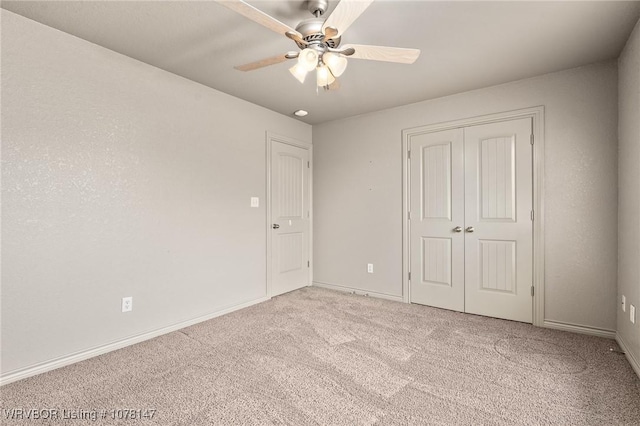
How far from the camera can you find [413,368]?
219cm

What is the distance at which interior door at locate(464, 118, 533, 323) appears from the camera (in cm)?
305

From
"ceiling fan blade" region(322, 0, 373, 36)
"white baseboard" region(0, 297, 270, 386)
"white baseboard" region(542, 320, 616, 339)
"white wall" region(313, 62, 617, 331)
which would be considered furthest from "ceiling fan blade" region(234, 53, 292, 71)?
"white baseboard" region(542, 320, 616, 339)

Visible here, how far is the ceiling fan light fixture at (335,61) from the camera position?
6.04 feet

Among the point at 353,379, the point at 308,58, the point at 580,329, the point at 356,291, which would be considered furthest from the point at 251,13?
the point at 580,329

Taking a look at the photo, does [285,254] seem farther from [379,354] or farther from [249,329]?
[379,354]

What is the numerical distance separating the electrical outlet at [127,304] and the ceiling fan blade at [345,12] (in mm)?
2532

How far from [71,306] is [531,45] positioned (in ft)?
13.1

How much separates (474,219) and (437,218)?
392mm

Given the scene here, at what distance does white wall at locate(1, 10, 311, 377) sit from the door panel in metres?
2.10

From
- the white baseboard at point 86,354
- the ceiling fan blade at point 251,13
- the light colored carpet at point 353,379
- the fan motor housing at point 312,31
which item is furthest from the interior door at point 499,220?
the white baseboard at point 86,354

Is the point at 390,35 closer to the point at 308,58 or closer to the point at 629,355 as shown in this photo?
the point at 308,58

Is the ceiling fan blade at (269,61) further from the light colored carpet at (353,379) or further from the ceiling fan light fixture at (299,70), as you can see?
the light colored carpet at (353,379)

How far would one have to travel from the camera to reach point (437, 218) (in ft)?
11.7

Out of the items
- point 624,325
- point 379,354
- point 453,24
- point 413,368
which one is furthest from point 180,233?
point 624,325
